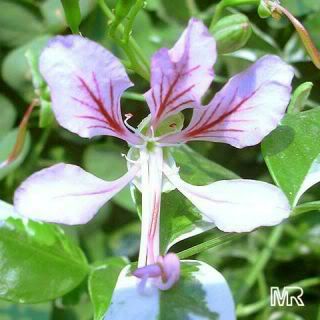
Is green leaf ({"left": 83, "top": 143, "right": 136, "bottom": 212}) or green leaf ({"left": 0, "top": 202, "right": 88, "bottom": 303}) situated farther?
green leaf ({"left": 83, "top": 143, "right": 136, "bottom": 212})

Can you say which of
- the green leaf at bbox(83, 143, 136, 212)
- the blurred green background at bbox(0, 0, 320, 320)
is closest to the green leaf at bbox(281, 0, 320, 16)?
the blurred green background at bbox(0, 0, 320, 320)

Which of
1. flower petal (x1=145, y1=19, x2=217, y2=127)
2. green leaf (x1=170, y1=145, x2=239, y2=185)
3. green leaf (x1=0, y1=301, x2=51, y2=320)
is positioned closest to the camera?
flower petal (x1=145, y1=19, x2=217, y2=127)

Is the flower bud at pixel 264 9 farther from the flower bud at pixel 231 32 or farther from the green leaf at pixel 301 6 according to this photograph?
the green leaf at pixel 301 6

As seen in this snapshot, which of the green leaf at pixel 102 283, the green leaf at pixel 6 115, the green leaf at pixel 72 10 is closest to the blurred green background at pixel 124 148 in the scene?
the green leaf at pixel 6 115

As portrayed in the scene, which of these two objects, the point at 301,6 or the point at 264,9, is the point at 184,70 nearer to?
the point at 264,9

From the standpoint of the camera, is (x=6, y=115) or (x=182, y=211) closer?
(x=182, y=211)

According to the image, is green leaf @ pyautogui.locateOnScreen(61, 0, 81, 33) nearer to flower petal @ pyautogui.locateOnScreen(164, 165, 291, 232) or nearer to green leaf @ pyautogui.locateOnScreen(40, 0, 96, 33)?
flower petal @ pyautogui.locateOnScreen(164, 165, 291, 232)

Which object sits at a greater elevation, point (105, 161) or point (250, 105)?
point (250, 105)

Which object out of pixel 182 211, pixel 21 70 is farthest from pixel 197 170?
pixel 21 70
